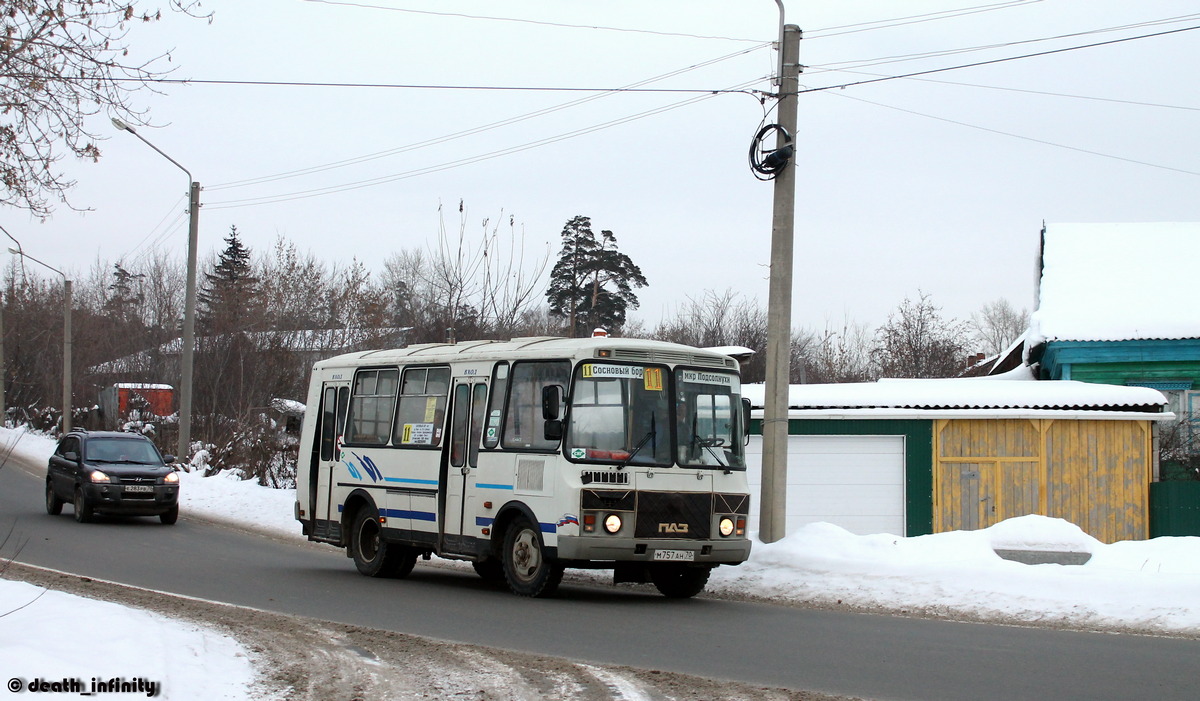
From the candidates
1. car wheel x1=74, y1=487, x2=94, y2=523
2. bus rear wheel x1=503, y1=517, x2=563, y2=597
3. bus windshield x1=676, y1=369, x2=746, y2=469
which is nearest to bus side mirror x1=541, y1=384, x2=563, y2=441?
bus rear wheel x1=503, y1=517, x2=563, y2=597

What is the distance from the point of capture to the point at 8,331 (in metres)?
56.1

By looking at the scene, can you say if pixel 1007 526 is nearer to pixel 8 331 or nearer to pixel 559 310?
pixel 559 310

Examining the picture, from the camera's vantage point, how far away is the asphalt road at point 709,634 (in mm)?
8406

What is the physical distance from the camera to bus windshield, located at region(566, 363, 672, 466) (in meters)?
12.9

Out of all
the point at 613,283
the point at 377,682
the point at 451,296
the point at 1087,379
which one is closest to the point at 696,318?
the point at 613,283

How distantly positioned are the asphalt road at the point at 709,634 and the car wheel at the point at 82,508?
4.92m

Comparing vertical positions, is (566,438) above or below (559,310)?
below

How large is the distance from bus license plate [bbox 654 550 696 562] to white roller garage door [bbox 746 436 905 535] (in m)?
7.82

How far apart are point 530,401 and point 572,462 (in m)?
1.23

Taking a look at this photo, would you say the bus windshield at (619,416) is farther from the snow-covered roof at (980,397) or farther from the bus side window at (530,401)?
the snow-covered roof at (980,397)

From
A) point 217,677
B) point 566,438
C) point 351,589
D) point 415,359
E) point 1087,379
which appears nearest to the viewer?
point 217,677

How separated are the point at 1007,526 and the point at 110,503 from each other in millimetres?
16363

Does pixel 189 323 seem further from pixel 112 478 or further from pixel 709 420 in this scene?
pixel 709 420

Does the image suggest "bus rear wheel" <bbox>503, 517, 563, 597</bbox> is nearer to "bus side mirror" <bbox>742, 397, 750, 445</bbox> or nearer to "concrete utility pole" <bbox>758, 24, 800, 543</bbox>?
"bus side mirror" <bbox>742, 397, 750, 445</bbox>
